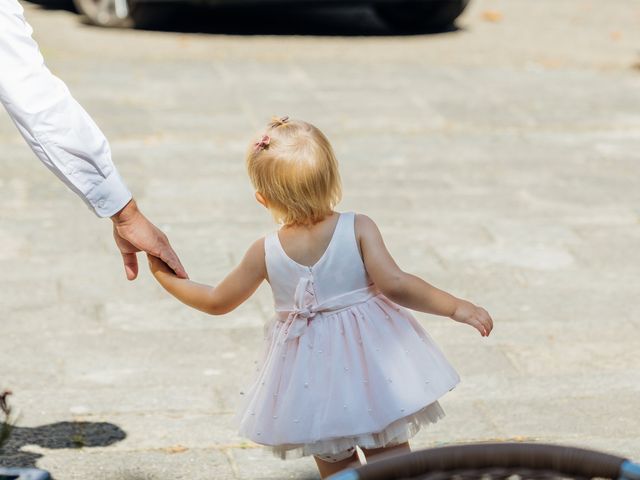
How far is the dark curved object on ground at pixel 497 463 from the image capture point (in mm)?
1963

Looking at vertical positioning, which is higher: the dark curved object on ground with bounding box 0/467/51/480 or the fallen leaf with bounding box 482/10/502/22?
the dark curved object on ground with bounding box 0/467/51/480

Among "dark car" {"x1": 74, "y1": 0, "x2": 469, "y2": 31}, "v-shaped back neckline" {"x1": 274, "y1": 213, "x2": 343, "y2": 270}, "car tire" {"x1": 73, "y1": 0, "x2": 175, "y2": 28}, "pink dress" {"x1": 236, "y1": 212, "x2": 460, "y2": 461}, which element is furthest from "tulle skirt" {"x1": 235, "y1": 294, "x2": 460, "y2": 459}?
"car tire" {"x1": 73, "y1": 0, "x2": 175, "y2": 28}

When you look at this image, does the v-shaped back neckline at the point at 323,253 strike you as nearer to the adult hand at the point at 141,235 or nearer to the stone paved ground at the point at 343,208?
the adult hand at the point at 141,235

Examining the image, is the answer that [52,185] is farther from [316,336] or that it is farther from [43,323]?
[316,336]

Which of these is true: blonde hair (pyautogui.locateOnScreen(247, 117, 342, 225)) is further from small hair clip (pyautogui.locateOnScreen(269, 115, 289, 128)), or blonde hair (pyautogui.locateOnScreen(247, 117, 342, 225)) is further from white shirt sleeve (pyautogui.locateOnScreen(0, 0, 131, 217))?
white shirt sleeve (pyautogui.locateOnScreen(0, 0, 131, 217))

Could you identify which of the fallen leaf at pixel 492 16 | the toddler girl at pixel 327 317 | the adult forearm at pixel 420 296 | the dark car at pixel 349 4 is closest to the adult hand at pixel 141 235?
the toddler girl at pixel 327 317

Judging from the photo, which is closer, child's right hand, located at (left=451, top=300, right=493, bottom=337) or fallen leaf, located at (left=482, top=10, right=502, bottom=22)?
child's right hand, located at (left=451, top=300, right=493, bottom=337)

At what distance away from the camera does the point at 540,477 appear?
200 cm

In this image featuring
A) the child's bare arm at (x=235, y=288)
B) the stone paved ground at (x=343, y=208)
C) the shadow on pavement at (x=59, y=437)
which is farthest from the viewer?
the stone paved ground at (x=343, y=208)

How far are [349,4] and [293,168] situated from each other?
8.39 meters

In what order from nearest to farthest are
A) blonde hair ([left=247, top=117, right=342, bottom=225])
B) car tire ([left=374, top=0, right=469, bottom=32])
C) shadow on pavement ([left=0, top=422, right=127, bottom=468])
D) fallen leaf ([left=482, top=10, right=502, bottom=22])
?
blonde hair ([left=247, top=117, right=342, bottom=225]), shadow on pavement ([left=0, top=422, right=127, bottom=468]), car tire ([left=374, top=0, right=469, bottom=32]), fallen leaf ([left=482, top=10, right=502, bottom=22])

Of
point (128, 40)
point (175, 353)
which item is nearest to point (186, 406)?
point (175, 353)

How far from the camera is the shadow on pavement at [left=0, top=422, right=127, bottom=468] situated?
12.4ft

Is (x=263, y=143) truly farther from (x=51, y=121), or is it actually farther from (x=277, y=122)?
(x=51, y=121)
